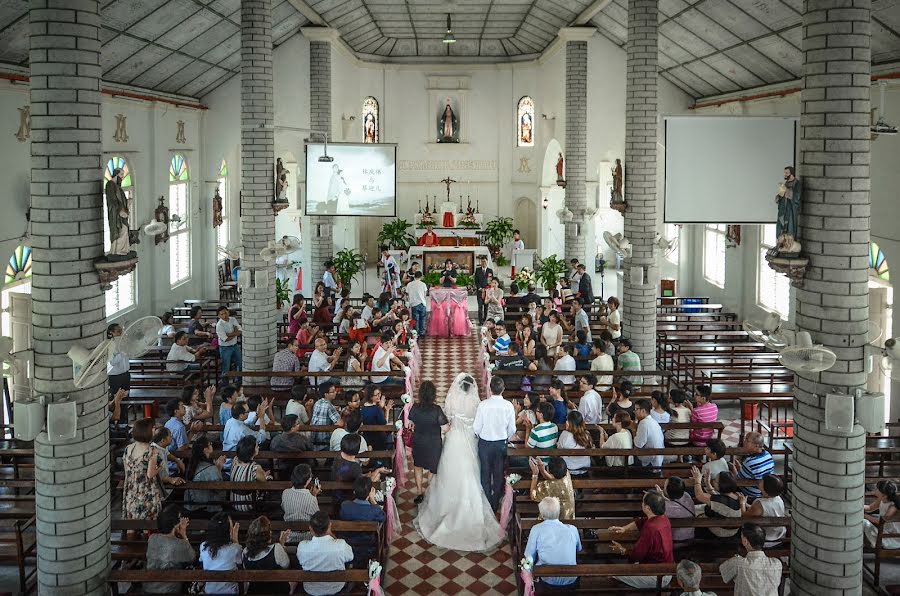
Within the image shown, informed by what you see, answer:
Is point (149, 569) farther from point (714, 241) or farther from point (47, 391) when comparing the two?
point (714, 241)

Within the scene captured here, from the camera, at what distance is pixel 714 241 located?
25328 millimetres

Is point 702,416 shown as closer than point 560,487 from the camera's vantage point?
No

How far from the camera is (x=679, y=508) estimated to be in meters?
9.02

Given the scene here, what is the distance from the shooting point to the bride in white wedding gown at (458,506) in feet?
34.3

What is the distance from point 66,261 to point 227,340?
8145 millimetres

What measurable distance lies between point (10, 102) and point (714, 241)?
1861 centimetres

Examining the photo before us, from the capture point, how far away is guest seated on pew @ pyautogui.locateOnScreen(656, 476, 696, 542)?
8859mm

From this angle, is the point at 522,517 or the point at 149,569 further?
the point at 522,517

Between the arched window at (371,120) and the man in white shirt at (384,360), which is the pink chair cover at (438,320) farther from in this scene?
the arched window at (371,120)

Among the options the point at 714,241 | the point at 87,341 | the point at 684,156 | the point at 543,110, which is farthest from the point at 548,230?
the point at 87,341

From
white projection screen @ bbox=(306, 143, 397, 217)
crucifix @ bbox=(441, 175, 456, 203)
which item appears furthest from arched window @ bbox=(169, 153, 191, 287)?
crucifix @ bbox=(441, 175, 456, 203)

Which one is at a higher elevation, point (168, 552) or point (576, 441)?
point (576, 441)

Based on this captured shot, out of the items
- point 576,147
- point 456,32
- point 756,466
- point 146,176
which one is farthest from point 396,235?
point 756,466

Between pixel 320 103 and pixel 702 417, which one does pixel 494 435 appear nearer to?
pixel 702 417
